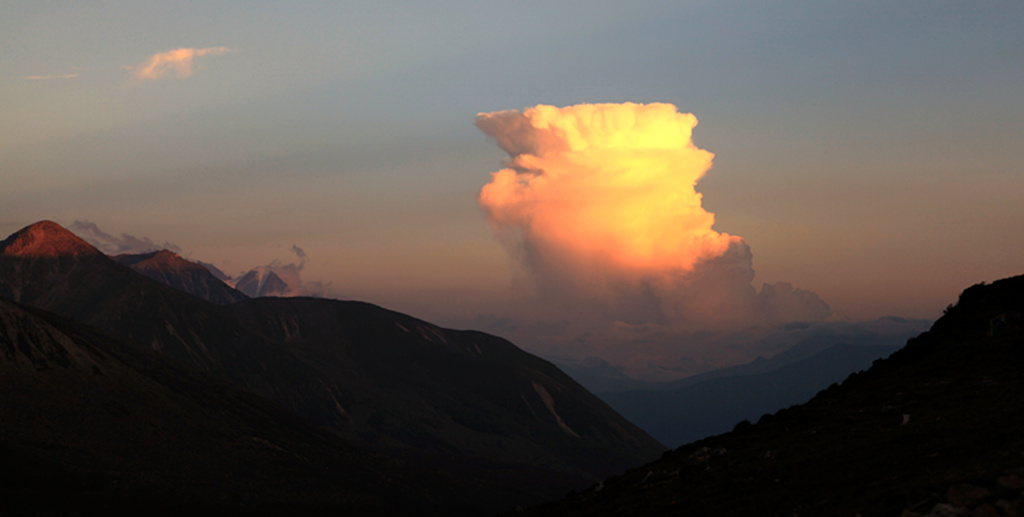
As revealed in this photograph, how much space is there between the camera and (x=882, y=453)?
49.4 metres

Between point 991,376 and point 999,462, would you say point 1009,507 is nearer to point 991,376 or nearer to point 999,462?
point 999,462

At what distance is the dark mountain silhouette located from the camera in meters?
37.4

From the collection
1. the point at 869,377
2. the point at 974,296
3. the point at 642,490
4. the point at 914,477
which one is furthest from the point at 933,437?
the point at 974,296

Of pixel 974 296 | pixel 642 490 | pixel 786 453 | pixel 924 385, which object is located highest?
pixel 974 296

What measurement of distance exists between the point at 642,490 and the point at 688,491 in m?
6.63

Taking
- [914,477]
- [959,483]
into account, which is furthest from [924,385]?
[959,483]

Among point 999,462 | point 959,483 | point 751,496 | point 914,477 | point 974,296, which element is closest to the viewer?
point 959,483

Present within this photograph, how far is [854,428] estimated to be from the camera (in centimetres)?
5941

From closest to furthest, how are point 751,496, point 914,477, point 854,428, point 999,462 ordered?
point 999,462 → point 914,477 → point 751,496 → point 854,428

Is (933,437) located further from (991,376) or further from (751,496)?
(991,376)

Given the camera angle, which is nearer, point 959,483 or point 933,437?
point 959,483

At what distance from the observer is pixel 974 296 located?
101 m

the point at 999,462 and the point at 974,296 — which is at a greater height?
the point at 974,296

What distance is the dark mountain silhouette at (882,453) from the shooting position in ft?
123
